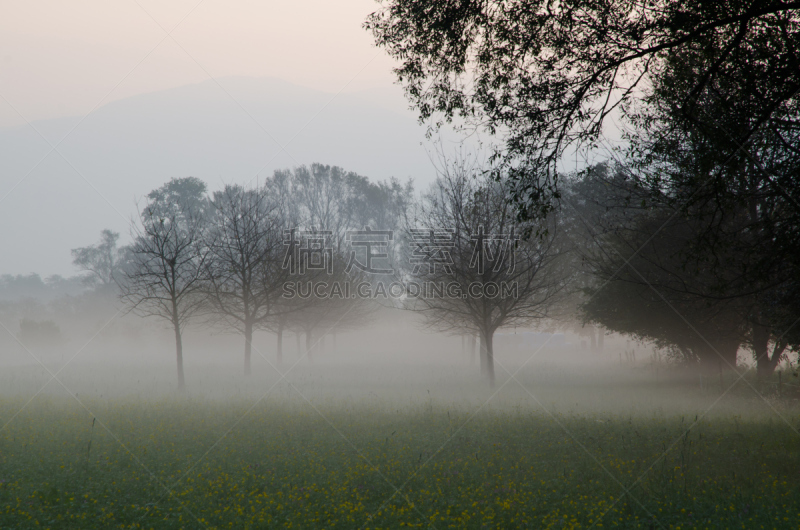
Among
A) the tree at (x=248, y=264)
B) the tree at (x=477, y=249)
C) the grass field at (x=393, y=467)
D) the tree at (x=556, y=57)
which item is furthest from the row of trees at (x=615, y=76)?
the tree at (x=248, y=264)

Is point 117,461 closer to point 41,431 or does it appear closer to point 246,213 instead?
point 41,431

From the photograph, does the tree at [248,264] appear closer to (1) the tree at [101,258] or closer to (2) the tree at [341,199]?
(2) the tree at [341,199]

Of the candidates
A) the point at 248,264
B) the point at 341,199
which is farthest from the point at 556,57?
the point at 341,199

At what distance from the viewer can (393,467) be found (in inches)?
323

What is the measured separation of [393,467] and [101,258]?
6483 centimetres

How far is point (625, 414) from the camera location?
13.2 meters

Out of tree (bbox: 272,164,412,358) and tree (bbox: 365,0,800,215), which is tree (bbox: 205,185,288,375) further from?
tree (bbox: 272,164,412,358)

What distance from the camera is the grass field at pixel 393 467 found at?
249 inches

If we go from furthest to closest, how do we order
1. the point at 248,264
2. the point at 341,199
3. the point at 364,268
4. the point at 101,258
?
the point at 101,258, the point at 341,199, the point at 364,268, the point at 248,264

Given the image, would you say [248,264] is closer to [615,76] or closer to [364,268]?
[364,268]

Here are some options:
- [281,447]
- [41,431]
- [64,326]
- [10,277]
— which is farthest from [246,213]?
[10,277]

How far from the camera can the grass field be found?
6.31 meters

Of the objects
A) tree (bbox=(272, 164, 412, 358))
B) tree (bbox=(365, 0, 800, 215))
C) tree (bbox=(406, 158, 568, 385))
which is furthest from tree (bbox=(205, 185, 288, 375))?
tree (bbox=(272, 164, 412, 358))

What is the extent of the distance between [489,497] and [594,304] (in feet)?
48.8
